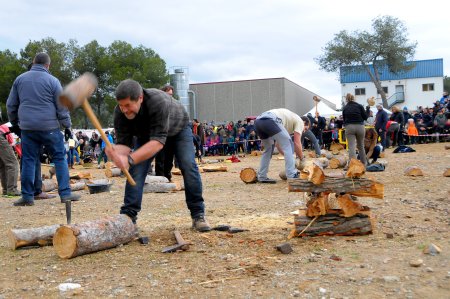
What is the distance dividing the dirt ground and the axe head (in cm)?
135

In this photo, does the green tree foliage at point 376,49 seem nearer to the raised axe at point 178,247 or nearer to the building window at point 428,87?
the building window at point 428,87

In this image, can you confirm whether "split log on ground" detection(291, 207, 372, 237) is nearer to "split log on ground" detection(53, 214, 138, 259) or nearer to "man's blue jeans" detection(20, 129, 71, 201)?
"split log on ground" detection(53, 214, 138, 259)

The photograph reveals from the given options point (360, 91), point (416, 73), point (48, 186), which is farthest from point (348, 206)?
point (416, 73)

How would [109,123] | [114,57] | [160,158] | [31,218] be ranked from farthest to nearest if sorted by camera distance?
[109,123] < [114,57] < [160,158] < [31,218]

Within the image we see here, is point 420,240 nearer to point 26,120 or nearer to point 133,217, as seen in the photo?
point 133,217

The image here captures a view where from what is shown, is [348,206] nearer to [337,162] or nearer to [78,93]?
[78,93]

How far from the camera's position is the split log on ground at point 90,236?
439cm

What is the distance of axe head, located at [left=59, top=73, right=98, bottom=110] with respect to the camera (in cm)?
389

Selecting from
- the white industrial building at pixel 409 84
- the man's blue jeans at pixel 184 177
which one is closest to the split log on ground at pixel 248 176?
the man's blue jeans at pixel 184 177

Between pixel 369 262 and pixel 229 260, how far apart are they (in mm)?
1127

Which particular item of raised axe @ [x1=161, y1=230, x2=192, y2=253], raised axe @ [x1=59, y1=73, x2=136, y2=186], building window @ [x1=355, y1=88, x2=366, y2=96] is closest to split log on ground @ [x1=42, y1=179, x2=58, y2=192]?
raised axe @ [x1=161, y1=230, x2=192, y2=253]

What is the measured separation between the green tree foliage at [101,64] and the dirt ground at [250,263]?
39113 millimetres

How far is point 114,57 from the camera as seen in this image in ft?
152

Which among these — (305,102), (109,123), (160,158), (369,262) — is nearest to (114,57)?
(109,123)
